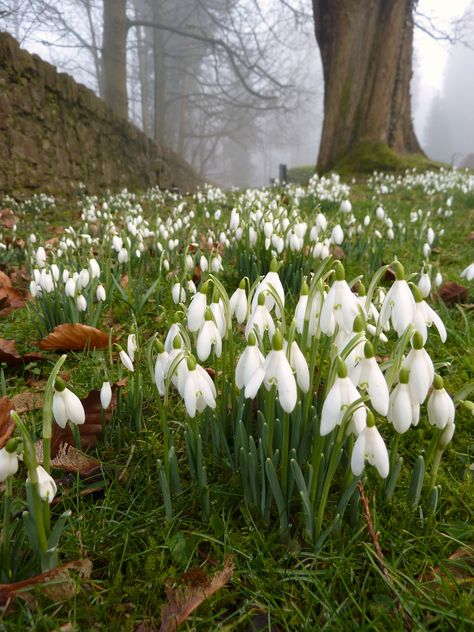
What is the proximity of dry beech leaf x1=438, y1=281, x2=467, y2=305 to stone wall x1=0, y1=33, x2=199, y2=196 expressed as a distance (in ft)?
17.8

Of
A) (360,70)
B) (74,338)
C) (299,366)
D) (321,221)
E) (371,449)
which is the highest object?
(360,70)

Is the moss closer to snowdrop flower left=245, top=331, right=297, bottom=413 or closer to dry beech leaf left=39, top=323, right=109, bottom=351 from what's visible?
dry beech leaf left=39, top=323, right=109, bottom=351

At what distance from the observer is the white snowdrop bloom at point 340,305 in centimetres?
98

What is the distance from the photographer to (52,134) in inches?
269

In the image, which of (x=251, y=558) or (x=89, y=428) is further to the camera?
(x=89, y=428)

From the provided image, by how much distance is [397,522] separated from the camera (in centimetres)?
112

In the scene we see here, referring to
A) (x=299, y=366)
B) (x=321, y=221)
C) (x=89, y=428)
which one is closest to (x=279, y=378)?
(x=299, y=366)

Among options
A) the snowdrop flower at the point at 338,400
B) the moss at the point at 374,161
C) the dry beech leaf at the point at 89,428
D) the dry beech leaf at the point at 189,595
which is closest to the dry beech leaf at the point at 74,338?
the dry beech leaf at the point at 89,428

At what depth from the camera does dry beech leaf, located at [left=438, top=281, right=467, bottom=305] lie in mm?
2582

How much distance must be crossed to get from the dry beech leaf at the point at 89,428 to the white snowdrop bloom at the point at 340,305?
2.73 ft

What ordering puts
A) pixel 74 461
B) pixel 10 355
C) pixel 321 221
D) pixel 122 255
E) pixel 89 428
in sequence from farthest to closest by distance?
pixel 122 255
pixel 321 221
pixel 10 355
pixel 89 428
pixel 74 461

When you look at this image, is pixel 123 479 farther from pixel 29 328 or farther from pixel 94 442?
pixel 29 328

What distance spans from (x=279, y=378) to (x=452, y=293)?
2062 millimetres

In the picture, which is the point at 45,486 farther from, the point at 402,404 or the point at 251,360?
the point at 402,404
